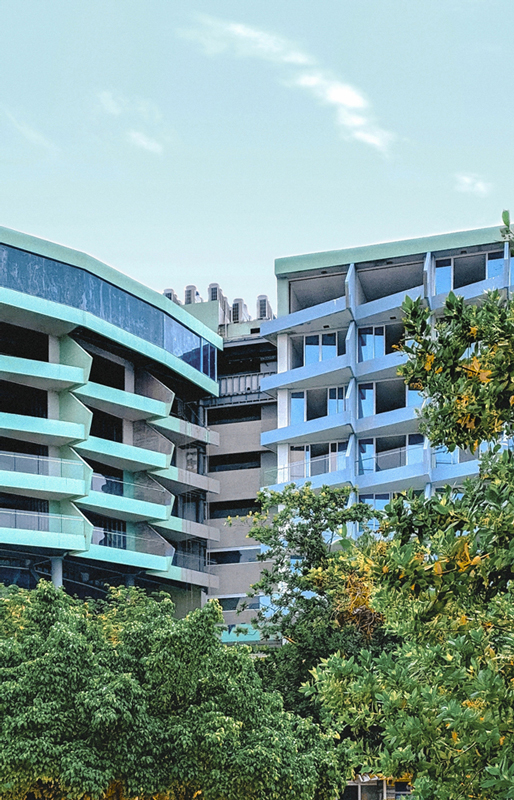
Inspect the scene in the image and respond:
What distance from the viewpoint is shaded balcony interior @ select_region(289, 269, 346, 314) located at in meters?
52.2

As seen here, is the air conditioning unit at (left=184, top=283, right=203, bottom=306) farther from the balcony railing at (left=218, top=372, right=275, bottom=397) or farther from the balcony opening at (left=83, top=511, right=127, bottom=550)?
the balcony opening at (left=83, top=511, right=127, bottom=550)

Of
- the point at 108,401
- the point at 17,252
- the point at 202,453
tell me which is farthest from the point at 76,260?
the point at 202,453

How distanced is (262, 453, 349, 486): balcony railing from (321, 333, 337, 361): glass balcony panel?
4.50 metres

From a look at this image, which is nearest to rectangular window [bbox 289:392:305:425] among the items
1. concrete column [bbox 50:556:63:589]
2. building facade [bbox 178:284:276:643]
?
building facade [bbox 178:284:276:643]

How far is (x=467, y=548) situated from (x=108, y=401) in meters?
38.2

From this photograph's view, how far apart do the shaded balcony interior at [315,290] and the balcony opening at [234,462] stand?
27.5 ft

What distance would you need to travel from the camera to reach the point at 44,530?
42656 mm

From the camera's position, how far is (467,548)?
1016 centimetres

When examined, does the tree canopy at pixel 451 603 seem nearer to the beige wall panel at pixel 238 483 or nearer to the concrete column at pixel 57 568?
the concrete column at pixel 57 568

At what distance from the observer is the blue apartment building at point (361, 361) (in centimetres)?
4716

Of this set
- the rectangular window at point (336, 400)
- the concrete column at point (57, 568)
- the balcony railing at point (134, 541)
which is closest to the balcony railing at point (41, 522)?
the concrete column at point (57, 568)

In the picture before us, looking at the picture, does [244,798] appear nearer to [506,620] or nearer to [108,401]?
[506,620]

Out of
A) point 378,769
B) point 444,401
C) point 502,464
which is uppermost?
point 444,401

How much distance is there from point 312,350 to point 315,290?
9.94 feet
